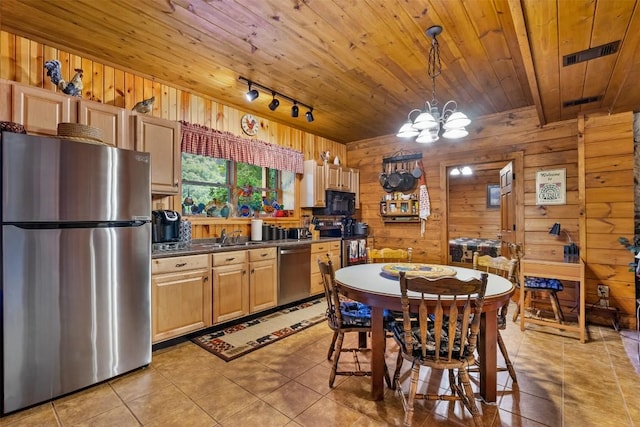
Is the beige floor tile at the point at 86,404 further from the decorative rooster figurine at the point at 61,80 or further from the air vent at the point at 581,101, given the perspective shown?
the air vent at the point at 581,101

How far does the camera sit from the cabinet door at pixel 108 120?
8.05 feet

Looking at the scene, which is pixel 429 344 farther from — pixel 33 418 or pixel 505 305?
pixel 33 418

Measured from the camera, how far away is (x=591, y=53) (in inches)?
87.1

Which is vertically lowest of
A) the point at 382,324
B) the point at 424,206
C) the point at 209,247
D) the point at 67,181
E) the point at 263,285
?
the point at 263,285

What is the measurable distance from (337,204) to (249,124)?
1.88 meters

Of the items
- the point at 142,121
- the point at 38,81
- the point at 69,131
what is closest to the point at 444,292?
the point at 69,131

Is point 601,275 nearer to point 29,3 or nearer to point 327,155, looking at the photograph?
point 327,155

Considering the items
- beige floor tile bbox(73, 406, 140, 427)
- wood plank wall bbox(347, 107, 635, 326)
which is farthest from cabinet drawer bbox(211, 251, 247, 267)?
wood plank wall bbox(347, 107, 635, 326)

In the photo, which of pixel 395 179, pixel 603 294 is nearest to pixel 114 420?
pixel 395 179

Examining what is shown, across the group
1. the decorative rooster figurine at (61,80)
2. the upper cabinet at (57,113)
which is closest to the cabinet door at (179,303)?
the upper cabinet at (57,113)

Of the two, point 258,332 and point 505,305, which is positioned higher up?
point 505,305

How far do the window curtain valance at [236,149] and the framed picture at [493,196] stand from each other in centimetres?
464

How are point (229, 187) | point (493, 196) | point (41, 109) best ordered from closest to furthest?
point (41, 109)
point (229, 187)
point (493, 196)

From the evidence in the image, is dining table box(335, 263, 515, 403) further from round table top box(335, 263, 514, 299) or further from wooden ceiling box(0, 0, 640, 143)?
wooden ceiling box(0, 0, 640, 143)
